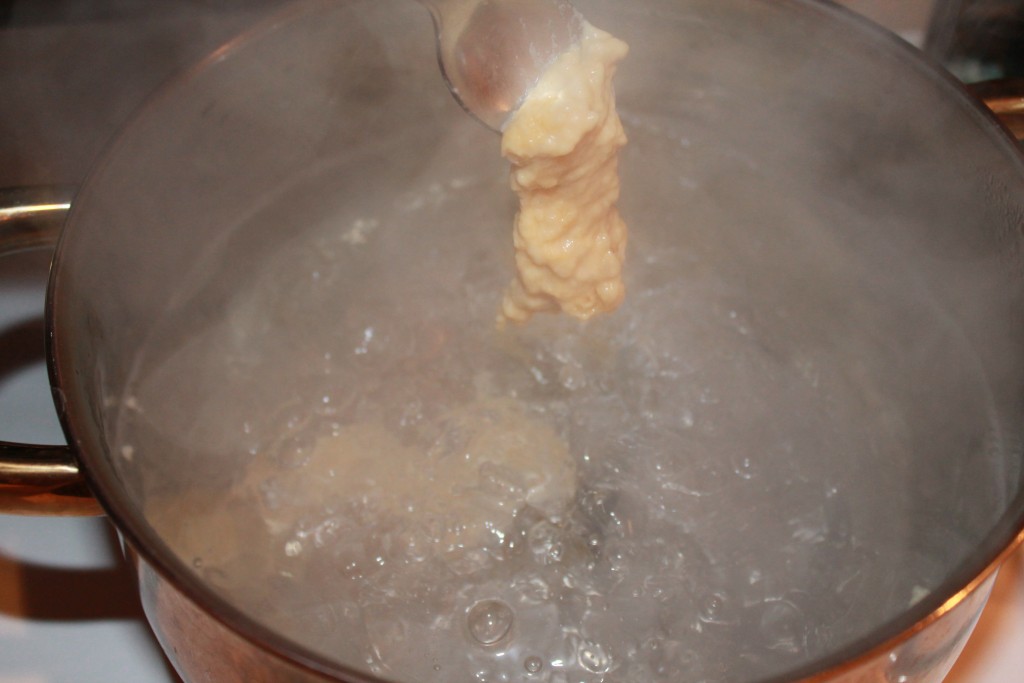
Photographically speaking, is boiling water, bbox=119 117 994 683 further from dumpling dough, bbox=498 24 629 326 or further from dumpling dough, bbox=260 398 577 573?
dumpling dough, bbox=498 24 629 326

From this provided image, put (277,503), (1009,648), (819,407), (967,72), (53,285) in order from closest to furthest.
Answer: (53,285)
(1009,648)
(277,503)
(819,407)
(967,72)

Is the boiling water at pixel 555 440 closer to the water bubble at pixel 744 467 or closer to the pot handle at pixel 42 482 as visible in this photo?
the water bubble at pixel 744 467

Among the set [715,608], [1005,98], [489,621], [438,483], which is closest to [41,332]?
[438,483]

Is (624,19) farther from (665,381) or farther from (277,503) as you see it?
(277,503)

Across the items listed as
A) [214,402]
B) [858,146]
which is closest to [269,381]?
[214,402]

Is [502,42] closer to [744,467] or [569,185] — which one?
[569,185]

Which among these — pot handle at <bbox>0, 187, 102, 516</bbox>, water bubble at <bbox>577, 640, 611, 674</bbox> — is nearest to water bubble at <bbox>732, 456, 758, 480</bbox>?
water bubble at <bbox>577, 640, 611, 674</bbox>
